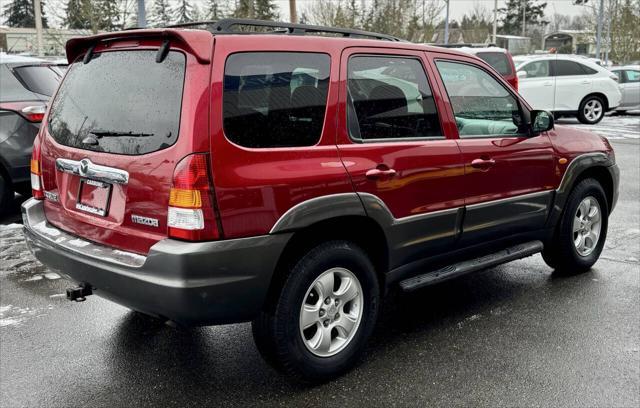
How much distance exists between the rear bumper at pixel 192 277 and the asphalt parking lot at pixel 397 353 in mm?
570

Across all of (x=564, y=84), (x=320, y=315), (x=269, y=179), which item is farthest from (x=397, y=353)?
(x=564, y=84)

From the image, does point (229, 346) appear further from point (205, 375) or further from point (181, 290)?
point (181, 290)

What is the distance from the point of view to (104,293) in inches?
128

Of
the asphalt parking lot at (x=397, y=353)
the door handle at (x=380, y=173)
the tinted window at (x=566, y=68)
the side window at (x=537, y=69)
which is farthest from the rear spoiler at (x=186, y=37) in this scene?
the tinted window at (x=566, y=68)

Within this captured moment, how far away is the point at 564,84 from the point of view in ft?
57.0

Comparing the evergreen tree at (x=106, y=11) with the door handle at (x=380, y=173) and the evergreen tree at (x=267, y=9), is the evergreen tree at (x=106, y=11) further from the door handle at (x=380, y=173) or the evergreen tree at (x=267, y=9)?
the door handle at (x=380, y=173)

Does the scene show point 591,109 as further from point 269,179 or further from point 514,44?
point 514,44

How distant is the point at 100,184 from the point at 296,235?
103cm

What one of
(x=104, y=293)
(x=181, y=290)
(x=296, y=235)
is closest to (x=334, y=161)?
(x=296, y=235)

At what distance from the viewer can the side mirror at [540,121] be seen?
4.58 m

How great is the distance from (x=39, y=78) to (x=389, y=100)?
5093 mm

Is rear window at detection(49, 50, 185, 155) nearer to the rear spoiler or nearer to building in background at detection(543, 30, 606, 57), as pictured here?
the rear spoiler

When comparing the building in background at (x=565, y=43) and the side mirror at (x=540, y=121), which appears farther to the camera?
the building in background at (x=565, y=43)

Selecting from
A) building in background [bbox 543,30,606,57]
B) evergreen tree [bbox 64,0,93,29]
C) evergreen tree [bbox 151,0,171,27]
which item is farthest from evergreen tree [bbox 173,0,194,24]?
building in background [bbox 543,30,606,57]
